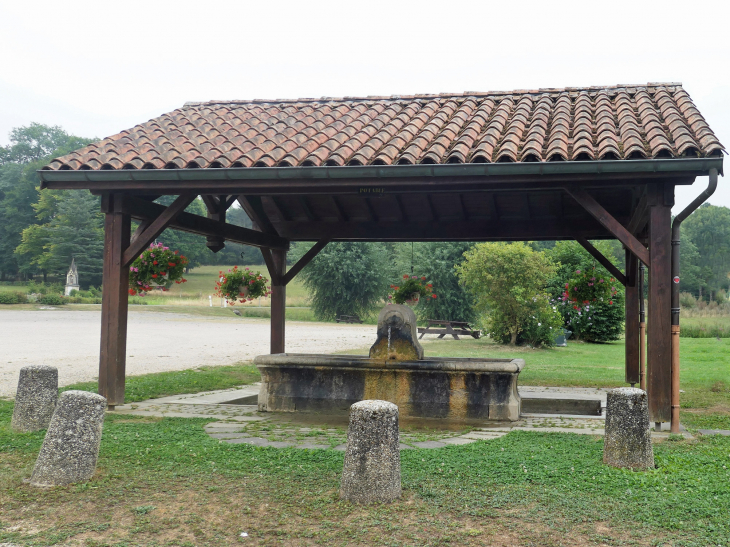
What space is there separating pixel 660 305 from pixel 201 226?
616 centimetres

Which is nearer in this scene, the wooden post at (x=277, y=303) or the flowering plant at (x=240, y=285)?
the flowering plant at (x=240, y=285)

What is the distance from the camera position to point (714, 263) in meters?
69.7

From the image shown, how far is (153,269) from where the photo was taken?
348 inches

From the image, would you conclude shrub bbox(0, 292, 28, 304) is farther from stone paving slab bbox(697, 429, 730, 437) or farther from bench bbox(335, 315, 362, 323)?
stone paving slab bbox(697, 429, 730, 437)

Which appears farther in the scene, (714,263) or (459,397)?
(714,263)

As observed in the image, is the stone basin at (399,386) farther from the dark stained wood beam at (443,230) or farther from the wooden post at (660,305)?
the dark stained wood beam at (443,230)

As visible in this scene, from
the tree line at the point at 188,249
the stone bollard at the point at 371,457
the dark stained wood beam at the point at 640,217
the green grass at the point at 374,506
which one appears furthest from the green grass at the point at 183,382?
A: the tree line at the point at 188,249

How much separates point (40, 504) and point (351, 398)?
428 cm

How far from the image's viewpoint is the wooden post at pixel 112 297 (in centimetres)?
782

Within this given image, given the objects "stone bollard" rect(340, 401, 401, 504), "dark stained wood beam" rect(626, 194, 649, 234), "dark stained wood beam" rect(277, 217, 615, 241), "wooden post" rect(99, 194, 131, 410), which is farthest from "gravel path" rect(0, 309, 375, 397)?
"dark stained wood beam" rect(626, 194, 649, 234)

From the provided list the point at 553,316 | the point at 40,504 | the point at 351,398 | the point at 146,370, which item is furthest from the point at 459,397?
the point at 553,316

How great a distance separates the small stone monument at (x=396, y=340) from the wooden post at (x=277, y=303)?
4.26 m

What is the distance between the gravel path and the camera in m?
13.3

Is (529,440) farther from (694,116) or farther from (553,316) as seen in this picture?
(553,316)
